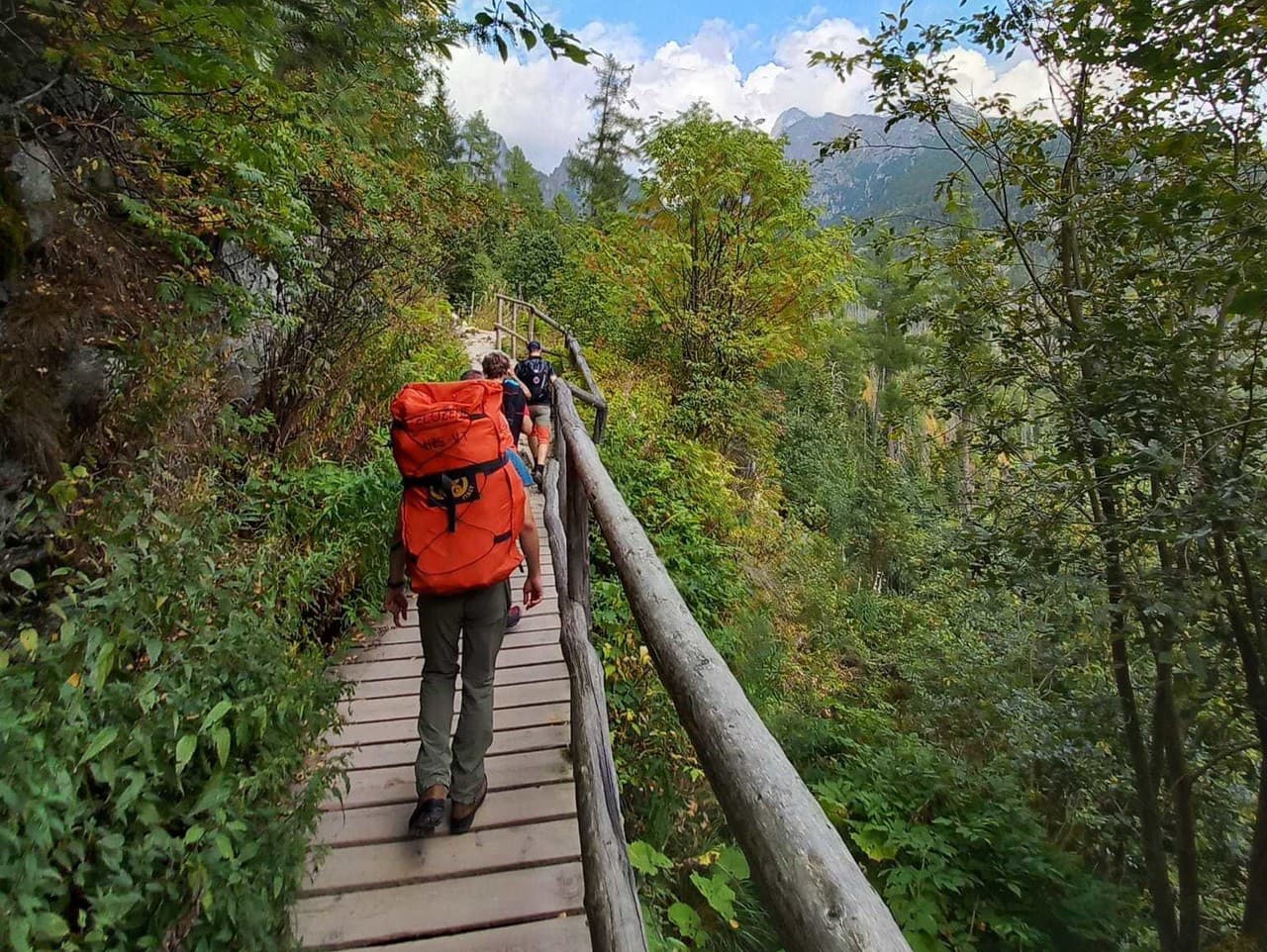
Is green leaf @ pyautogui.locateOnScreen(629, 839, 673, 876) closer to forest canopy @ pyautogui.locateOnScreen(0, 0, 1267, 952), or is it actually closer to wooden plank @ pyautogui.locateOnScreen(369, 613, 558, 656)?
forest canopy @ pyautogui.locateOnScreen(0, 0, 1267, 952)

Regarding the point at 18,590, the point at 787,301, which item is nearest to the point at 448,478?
the point at 18,590

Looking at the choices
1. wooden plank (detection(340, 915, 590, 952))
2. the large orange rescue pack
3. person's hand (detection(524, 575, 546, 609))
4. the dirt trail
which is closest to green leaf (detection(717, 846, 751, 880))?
wooden plank (detection(340, 915, 590, 952))

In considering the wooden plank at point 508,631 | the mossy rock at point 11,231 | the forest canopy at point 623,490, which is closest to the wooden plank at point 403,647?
the wooden plank at point 508,631

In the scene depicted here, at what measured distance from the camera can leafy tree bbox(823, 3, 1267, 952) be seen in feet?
9.48

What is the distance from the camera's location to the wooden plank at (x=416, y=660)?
4016 millimetres

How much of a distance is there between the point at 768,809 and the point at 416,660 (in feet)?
11.8

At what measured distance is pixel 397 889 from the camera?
94.9 inches

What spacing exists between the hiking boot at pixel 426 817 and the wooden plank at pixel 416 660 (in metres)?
1.44

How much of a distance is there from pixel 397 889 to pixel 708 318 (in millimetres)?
11064

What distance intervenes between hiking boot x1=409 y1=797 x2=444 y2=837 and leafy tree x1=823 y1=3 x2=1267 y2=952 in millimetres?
3174

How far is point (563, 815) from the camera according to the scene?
2768 mm

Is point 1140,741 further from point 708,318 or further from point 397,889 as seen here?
point 708,318

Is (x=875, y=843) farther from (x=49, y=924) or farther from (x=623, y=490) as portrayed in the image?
(x=49, y=924)

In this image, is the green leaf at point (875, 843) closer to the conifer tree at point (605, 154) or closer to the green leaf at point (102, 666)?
the green leaf at point (102, 666)
